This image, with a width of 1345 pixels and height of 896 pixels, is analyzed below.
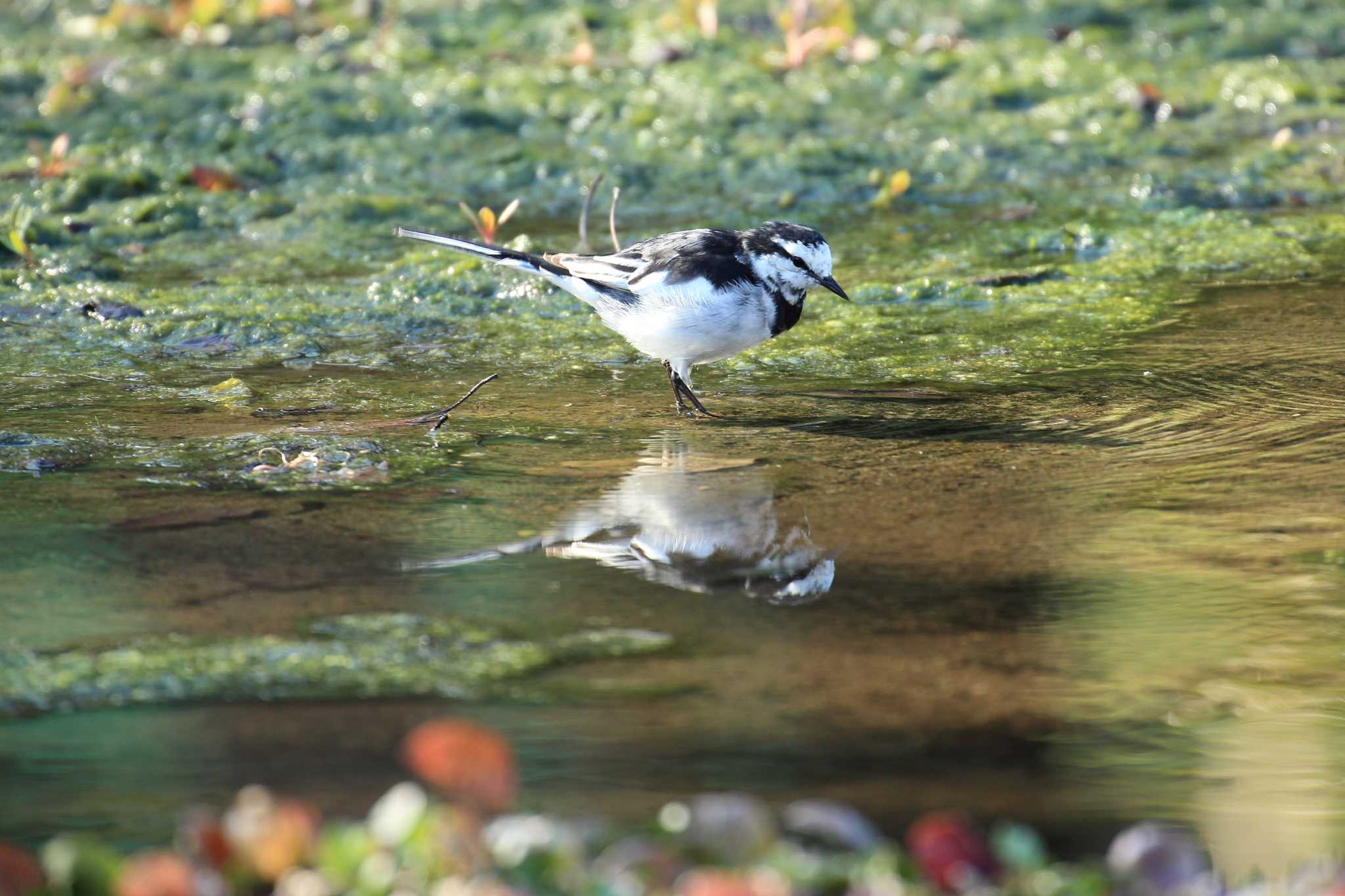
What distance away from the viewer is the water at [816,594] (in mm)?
2773

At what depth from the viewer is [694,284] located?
17.9 feet

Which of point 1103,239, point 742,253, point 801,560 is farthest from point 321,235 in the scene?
point 801,560

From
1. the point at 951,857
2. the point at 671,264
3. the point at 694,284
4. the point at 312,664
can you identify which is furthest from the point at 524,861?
the point at 671,264

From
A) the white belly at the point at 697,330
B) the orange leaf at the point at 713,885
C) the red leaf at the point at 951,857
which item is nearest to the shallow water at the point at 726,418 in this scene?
the white belly at the point at 697,330

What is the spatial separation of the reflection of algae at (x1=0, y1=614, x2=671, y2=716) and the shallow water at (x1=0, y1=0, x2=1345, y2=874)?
0.04 m

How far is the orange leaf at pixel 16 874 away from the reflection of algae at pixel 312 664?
1.10 meters

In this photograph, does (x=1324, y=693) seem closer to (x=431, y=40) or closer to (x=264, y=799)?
(x=264, y=799)

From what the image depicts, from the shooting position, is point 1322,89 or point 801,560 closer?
point 801,560

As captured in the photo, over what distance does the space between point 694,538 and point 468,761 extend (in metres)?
2.19

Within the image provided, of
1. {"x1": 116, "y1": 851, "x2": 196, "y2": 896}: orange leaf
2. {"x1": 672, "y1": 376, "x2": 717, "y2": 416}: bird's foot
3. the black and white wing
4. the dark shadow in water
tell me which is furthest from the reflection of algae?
the black and white wing

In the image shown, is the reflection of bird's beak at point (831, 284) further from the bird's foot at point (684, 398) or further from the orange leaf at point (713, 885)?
the orange leaf at point (713, 885)

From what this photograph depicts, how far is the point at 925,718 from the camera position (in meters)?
3.03

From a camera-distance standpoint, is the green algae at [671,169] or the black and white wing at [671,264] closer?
the black and white wing at [671,264]

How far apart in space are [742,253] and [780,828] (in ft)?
11.0
